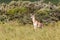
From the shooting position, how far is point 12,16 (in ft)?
58.1

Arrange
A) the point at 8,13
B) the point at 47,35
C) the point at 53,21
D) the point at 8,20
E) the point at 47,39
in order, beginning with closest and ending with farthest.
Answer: the point at 47,39, the point at 47,35, the point at 53,21, the point at 8,20, the point at 8,13

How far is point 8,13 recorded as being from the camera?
61.1 feet

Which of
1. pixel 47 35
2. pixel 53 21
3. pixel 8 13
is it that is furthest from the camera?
pixel 8 13

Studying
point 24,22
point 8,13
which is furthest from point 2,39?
point 8,13

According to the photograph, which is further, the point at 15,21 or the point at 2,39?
the point at 15,21

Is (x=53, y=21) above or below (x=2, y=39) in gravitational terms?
below

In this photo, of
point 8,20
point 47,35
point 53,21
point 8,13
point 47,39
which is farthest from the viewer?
point 8,13

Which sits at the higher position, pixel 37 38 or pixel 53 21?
pixel 37 38

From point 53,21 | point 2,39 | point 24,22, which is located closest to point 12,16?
point 24,22

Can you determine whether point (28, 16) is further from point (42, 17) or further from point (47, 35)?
point (47, 35)

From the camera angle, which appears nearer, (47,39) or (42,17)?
(47,39)

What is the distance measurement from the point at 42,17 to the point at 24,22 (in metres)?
1.28

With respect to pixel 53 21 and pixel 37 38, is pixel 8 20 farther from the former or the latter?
pixel 37 38

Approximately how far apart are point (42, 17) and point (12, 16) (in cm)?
240
